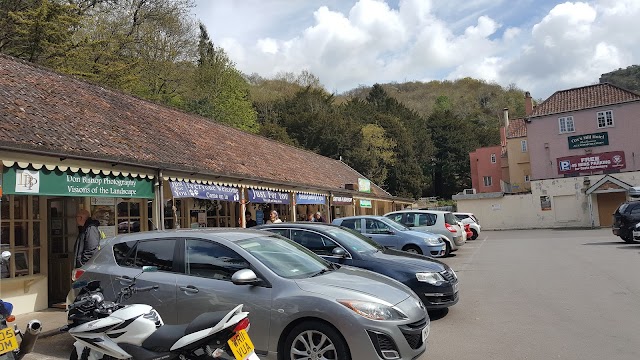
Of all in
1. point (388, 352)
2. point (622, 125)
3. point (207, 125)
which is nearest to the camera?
point (388, 352)

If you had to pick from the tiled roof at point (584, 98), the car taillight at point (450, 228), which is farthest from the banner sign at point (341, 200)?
the tiled roof at point (584, 98)

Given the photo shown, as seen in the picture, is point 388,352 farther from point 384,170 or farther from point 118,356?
point 384,170

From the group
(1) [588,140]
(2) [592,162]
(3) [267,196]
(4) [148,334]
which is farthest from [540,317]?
(1) [588,140]

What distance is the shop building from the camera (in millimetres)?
7743

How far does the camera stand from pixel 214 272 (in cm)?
526

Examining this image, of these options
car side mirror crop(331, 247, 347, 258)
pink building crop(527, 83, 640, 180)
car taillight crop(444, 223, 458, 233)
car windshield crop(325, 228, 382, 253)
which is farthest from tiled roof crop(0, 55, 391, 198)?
pink building crop(527, 83, 640, 180)

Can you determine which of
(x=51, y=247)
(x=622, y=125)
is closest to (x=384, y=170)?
(x=622, y=125)

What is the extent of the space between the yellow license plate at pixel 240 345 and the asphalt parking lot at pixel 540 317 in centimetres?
277

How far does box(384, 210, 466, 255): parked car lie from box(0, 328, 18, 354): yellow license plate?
47.8ft

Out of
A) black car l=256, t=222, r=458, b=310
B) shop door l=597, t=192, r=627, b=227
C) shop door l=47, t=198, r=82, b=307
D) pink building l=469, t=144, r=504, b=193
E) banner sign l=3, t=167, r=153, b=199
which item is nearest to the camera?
banner sign l=3, t=167, r=153, b=199

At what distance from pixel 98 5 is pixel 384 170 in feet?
118

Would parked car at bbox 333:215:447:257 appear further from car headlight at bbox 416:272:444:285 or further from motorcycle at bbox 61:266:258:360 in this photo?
motorcycle at bbox 61:266:258:360

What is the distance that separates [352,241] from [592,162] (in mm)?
35712

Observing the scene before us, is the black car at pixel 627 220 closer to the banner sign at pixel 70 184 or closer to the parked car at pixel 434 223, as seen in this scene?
the parked car at pixel 434 223
